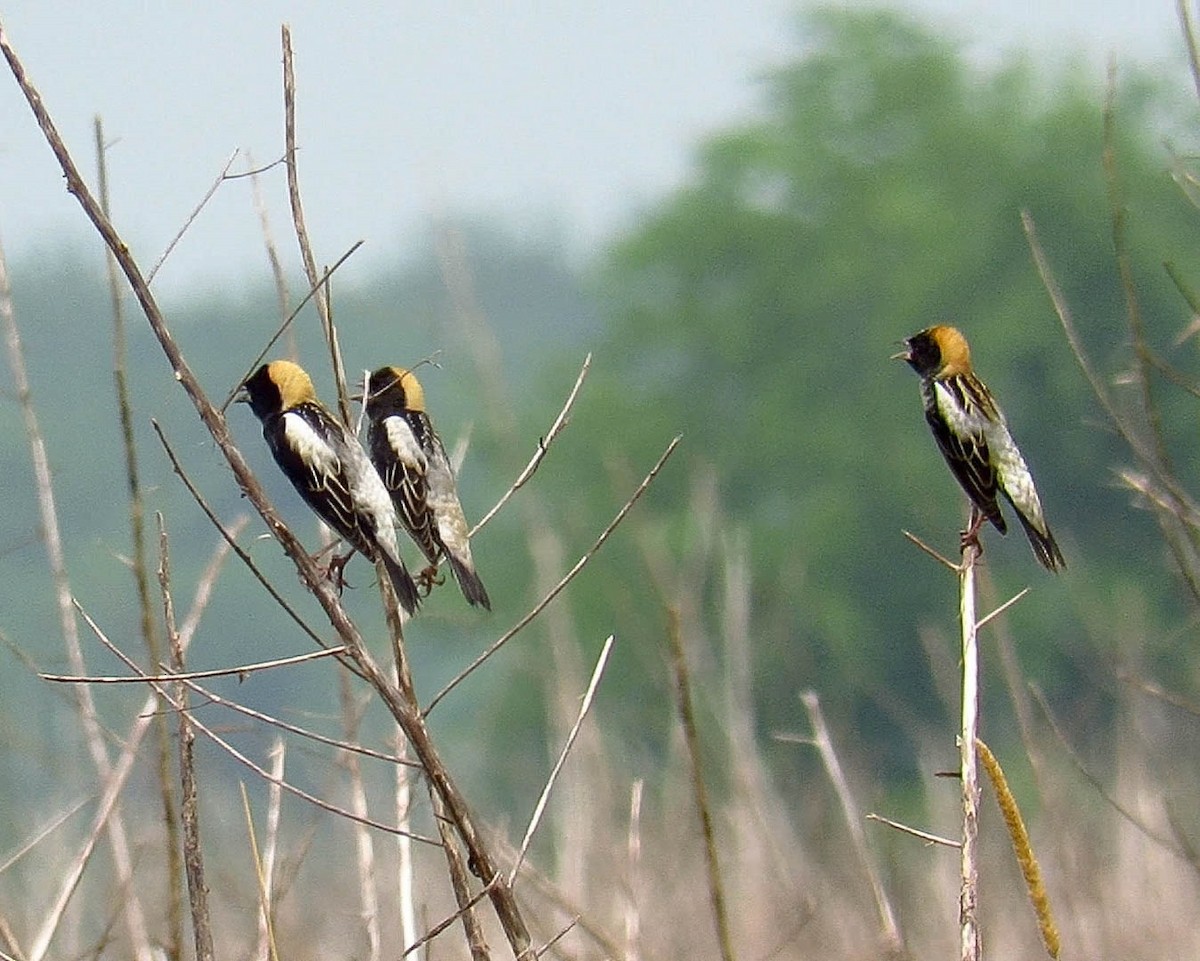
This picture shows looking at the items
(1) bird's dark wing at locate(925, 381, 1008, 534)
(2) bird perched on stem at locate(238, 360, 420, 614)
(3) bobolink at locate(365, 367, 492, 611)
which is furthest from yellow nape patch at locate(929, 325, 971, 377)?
(2) bird perched on stem at locate(238, 360, 420, 614)

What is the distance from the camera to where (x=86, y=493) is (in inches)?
2092

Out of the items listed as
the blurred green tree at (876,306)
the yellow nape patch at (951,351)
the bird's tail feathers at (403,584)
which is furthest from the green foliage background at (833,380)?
the bird's tail feathers at (403,584)

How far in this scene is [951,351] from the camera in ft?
17.1

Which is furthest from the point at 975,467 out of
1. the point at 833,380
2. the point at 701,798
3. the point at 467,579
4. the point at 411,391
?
the point at 833,380

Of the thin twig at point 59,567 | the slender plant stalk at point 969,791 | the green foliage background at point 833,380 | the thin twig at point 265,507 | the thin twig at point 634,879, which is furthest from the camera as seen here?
the green foliage background at point 833,380

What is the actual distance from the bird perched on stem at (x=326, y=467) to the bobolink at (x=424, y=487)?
6.2 inches

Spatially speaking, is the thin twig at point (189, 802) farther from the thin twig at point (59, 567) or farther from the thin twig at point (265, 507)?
the thin twig at point (59, 567)

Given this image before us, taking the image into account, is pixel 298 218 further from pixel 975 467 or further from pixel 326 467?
pixel 975 467

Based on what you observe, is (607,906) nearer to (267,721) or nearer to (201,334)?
(267,721)

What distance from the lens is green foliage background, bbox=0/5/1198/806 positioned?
4025 centimetres

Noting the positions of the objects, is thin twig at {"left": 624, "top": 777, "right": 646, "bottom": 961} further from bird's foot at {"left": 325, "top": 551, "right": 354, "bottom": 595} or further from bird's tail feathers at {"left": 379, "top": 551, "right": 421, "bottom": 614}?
bird's foot at {"left": 325, "top": 551, "right": 354, "bottom": 595}

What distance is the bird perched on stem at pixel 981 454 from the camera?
4.86 meters

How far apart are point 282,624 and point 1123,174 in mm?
22345

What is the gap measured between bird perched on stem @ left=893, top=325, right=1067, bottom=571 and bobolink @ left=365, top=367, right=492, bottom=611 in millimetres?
1165
